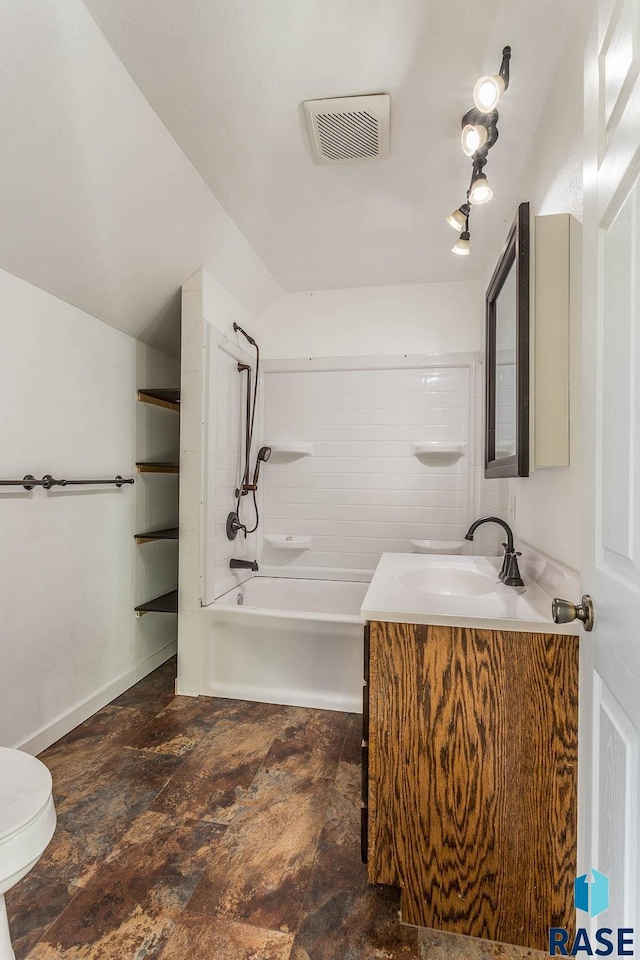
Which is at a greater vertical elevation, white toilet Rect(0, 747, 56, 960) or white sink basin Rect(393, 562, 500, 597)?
white sink basin Rect(393, 562, 500, 597)

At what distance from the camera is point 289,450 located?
328 centimetres

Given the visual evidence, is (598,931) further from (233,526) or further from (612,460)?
(233,526)

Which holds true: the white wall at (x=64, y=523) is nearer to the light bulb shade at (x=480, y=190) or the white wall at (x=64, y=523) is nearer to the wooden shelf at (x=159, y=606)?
the wooden shelf at (x=159, y=606)

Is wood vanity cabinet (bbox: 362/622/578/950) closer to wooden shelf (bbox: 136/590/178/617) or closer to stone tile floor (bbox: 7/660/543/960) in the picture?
stone tile floor (bbox: 7/660/543/960)

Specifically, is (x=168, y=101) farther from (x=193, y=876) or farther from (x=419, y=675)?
(x=193, y=876)

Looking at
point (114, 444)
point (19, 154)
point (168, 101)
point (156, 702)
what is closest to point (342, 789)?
point (156, 702)

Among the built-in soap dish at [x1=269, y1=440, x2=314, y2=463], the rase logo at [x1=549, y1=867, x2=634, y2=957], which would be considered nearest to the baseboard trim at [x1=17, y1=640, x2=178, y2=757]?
the built-in soap dish at [x1=269, y1=440, x2=314, y2=463]

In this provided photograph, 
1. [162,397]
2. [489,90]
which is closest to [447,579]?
[489,90]

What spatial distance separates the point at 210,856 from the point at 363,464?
2305 mm

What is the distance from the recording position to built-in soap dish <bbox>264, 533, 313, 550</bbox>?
328 cm

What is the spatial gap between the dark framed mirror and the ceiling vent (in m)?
0.62

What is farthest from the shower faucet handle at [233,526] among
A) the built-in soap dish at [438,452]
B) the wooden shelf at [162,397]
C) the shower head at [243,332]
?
the built-in soap dish at [438,452]

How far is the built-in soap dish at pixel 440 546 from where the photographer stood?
119 inches

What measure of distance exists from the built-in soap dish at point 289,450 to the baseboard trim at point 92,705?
1.43 meters
